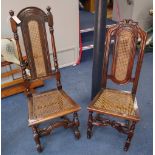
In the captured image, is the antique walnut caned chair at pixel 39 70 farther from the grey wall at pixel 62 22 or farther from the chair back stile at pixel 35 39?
the grey wall at pixel 62 22

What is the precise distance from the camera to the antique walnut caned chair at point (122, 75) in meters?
1.53

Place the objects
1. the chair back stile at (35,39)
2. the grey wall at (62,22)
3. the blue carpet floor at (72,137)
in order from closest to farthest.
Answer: the chair back stile at (35,39), the blue carpet floor at (72,137), the grey wall at (62,22)

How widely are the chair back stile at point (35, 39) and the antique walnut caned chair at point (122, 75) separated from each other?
479 millimetres

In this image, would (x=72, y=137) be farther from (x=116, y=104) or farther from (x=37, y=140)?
(x=116, y=104)

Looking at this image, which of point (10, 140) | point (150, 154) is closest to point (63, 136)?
point (10, 140)

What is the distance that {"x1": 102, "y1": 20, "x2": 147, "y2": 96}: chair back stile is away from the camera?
152 centimetres

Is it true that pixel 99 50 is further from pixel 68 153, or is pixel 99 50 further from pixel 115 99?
pixel 68 153

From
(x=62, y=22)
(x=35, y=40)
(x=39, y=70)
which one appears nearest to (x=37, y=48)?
(x=35, y=40)

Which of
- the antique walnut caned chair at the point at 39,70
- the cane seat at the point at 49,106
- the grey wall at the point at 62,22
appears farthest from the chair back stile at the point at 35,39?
the grey wall at the point at 62,22

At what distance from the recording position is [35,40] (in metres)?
1.61

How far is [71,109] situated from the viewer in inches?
62.1

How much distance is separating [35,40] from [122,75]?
0.80 metres

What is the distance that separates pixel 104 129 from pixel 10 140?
921 mm

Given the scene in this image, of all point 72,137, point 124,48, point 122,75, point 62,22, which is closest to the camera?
point 124,48
